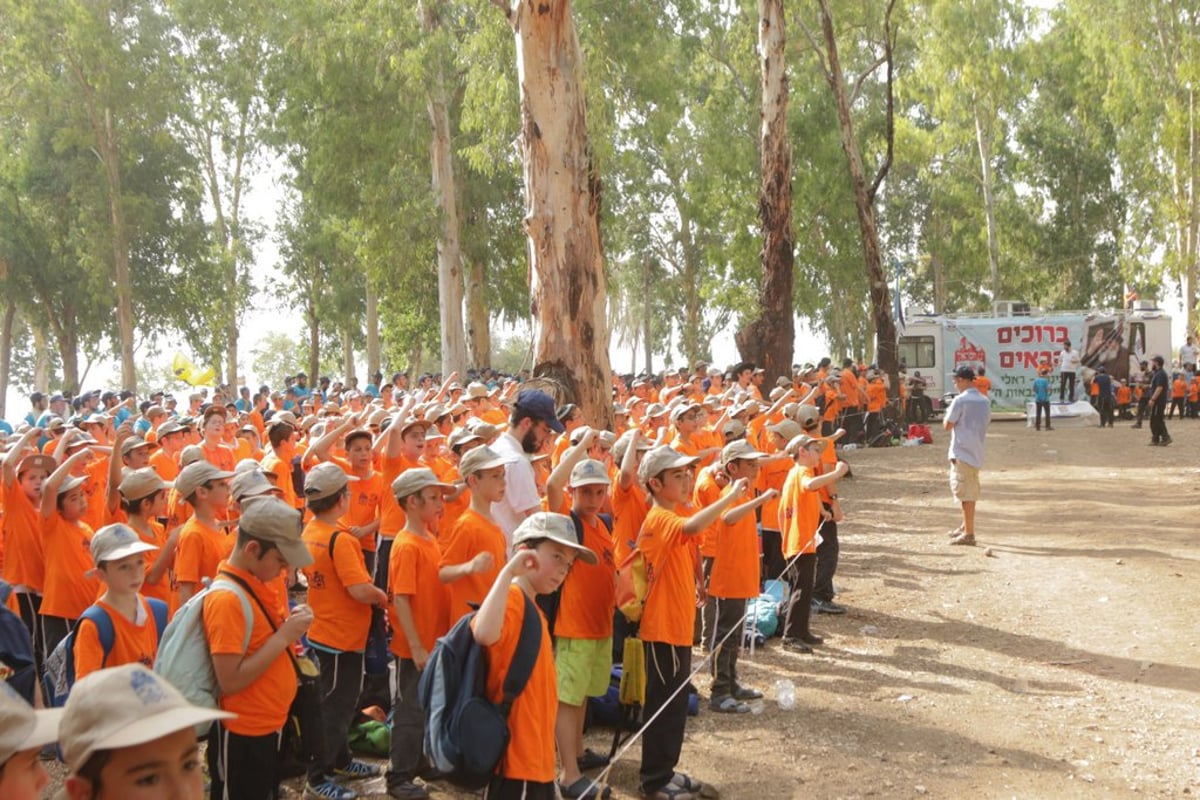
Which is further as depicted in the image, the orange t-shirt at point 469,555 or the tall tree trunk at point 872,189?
the tall tree trunk at point 872,189

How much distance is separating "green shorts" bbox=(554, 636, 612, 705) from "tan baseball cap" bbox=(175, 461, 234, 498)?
1.94 meters

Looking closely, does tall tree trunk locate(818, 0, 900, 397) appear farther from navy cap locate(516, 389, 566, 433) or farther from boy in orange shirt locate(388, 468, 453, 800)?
boy in orange shirt locate(388, 468, 453, 800)

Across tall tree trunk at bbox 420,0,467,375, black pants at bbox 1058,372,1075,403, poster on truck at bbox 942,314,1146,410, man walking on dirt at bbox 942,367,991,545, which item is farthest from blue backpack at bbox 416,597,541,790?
poster on truck at bbox 942,314,1146,410

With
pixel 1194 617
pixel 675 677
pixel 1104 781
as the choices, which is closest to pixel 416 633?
pixel 675 677

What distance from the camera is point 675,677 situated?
20.1 ft

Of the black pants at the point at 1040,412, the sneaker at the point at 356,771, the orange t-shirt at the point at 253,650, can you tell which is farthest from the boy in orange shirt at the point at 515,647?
the black pants at the point at 1040,412

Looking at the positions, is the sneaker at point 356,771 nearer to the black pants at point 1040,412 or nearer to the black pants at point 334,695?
the black pants at point 334,695

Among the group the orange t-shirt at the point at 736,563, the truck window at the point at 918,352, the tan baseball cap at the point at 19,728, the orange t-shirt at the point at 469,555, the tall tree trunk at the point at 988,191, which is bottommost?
the orange t-shirt at the point at 736,563

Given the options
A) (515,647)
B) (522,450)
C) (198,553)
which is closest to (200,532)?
(198,553)

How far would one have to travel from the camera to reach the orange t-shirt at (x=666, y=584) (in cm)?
607

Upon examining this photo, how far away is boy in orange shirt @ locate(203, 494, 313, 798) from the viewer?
439cm

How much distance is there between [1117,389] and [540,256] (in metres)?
24.0

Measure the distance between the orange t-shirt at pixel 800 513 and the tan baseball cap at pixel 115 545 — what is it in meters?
5.24

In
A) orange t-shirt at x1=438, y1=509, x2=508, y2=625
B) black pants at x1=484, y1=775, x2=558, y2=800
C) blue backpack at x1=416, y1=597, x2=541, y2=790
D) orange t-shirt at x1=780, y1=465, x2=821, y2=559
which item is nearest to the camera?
blue backpack at x1=416, y1=597, x2=541, y2=790
